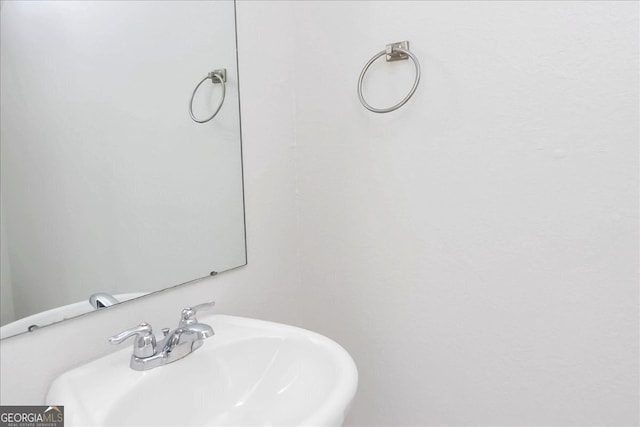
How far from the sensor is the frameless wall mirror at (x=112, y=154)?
77 cm

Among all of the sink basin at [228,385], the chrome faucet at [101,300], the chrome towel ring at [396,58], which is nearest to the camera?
the sink basin at [228,385]

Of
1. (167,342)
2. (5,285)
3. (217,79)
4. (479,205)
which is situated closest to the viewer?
(5,285)

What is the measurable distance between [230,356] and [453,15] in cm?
98

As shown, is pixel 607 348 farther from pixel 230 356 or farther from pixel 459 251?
pixel 230 356

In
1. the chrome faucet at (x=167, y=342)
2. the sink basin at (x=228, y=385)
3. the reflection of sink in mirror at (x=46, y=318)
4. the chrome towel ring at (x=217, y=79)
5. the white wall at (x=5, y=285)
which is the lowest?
the sink basin at (x=228, y=385)

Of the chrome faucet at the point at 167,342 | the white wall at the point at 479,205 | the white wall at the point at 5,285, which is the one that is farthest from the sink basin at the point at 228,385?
the white wall at the point at 479,205

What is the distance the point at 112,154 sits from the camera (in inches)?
35.9

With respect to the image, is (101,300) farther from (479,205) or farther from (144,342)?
(479,205)

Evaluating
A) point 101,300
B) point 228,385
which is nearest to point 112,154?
point 101,300

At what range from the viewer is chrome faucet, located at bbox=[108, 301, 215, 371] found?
0.82 m

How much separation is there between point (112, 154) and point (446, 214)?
2.67 ft

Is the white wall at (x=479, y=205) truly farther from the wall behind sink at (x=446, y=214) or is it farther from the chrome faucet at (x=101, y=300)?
the chrome faucet at (x=101, y=300)

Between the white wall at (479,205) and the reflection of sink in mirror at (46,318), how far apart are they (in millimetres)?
695

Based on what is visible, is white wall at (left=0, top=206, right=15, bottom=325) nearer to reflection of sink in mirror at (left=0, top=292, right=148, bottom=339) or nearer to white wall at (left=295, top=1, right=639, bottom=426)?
reflection of sink in mirror at (left=0, top=292, right=148, bottom=339)
